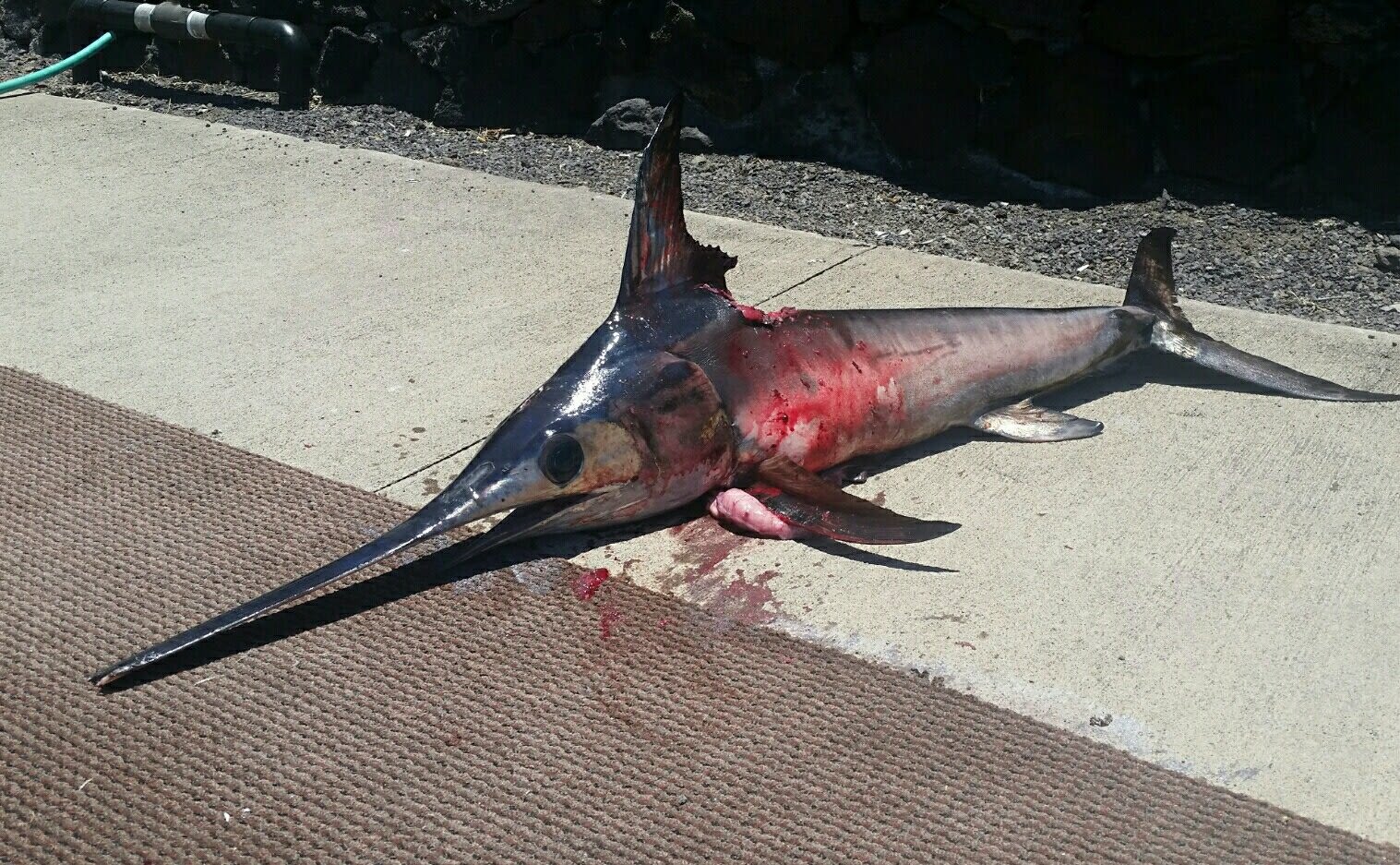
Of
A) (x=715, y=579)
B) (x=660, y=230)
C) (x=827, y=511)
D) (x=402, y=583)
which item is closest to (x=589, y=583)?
(x=715, y=579)

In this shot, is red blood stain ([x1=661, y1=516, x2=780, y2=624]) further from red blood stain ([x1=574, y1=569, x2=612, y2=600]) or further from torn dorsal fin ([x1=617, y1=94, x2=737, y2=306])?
torn dorsal fin ([x1=617, y1=94, x2=737, y2=306])

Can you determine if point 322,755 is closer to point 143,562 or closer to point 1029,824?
point 143,562

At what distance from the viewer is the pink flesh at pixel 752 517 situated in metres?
3.26

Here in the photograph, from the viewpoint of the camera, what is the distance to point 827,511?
3146 millimetres

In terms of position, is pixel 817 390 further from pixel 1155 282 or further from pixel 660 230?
pixel 1155 282

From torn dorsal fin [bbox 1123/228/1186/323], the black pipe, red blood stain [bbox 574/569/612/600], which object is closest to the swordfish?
red blood stain [bbox 574/569/612/600]

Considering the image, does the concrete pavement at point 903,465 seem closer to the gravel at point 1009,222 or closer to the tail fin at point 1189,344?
the tail fin at point 1189,344

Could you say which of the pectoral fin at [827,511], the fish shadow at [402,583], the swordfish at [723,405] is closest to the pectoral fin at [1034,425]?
the swordfish at [723,405]

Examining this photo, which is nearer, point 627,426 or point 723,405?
point 627,426

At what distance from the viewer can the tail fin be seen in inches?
151

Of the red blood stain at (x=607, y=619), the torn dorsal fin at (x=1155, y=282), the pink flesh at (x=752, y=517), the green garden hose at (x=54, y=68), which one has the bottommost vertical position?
the green garden hose at (x=54, y=68)

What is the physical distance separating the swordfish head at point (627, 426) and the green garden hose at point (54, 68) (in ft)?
18.9

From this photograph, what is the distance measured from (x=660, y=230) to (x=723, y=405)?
443 millimetres

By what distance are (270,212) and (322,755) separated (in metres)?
3.70
